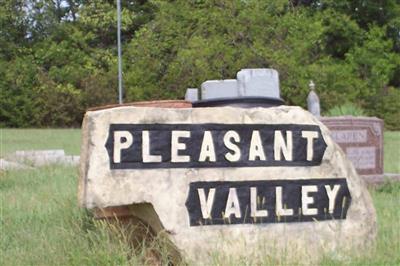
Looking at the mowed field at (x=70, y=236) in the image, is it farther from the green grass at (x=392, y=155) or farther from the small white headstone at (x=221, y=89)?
the green grass at (x=392, y=155)

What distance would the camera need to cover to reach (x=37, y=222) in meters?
6.08

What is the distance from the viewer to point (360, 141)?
36.4ft

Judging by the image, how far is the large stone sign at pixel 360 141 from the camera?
35.9 ft

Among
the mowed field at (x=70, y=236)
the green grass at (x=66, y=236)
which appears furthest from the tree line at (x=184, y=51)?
the green grass at (x=66, y=236)

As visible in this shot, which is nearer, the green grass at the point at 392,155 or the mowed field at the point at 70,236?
the mowed field at the point at 70,236

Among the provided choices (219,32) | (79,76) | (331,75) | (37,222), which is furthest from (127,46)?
(37,222)

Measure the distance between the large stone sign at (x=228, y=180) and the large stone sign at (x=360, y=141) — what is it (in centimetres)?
572

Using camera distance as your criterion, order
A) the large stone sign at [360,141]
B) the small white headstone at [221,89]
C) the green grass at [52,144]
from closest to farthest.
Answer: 1. the small white headstone at [221,89]
2. the large stone sign at [360,141]
3. the green grass at [52,144]

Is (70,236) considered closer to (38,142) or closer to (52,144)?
(52,144)

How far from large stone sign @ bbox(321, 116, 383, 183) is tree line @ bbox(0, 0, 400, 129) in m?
14.0

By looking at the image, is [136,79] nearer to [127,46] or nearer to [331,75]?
[127,46]

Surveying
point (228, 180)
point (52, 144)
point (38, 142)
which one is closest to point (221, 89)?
point (228, 180)

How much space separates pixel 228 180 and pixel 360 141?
6574mm

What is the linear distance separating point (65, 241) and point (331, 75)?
24469 mm
